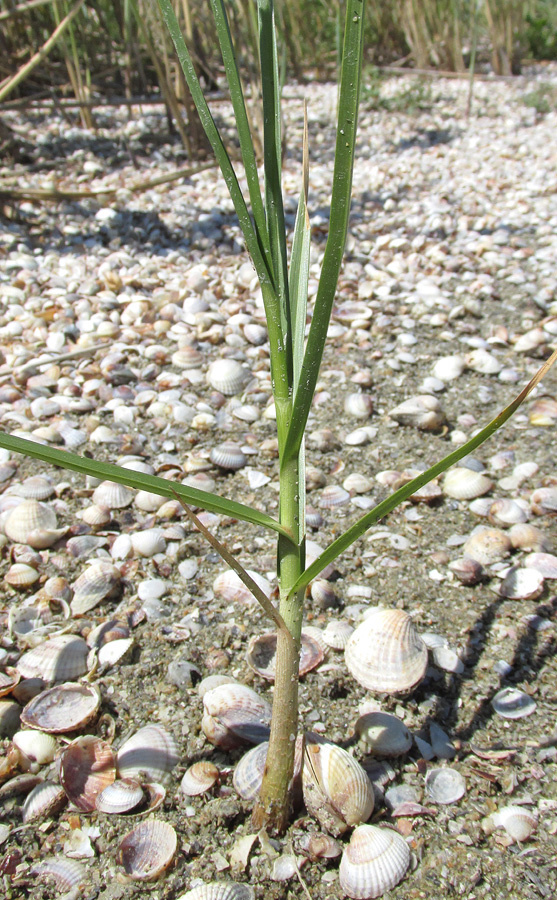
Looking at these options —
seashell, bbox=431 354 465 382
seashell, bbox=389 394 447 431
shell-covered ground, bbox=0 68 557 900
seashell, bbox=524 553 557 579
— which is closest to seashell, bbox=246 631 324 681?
shell-covered ground, bbox=0 68 557 900

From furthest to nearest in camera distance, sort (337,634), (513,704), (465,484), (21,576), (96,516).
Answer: (465,484) < (96,516) < (21,576) < (337,634) < (513,704)

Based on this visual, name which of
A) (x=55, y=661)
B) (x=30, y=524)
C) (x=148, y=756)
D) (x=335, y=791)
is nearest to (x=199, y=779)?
(x=148, y=756)

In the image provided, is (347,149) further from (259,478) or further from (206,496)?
(259,478)

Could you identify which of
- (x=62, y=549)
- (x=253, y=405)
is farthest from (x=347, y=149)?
(x=253, y=405)

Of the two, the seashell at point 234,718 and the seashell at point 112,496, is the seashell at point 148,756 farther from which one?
the seashell at point 112,496


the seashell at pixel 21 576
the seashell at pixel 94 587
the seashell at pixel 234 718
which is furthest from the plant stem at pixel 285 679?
the seashell at pixel 21 576

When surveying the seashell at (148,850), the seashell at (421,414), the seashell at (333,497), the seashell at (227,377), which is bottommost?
the seashell at (148,850)

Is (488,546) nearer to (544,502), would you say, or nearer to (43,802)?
(544,502)
